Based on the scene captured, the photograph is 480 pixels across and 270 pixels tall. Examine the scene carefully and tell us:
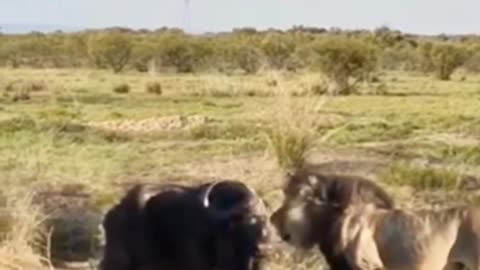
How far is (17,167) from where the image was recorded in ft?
66.7

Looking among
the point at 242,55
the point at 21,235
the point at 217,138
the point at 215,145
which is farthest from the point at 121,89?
the point at 21,235

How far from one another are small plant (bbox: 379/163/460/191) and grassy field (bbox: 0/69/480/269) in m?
0.03

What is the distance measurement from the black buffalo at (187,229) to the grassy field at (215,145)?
2.76 metres

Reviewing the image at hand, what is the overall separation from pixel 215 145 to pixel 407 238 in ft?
55.2

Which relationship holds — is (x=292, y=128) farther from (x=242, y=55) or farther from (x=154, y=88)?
(x=242, y=55)

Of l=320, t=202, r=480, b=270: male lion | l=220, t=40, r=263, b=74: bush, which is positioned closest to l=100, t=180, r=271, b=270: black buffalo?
l=320, t=202, r=480, b=270: male lion

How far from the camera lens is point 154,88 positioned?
50312 millimetres

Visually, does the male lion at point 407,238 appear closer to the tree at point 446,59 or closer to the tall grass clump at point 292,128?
the tall grass clump at point 292,128

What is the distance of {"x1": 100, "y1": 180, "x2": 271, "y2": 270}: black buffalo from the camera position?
9.47 metres

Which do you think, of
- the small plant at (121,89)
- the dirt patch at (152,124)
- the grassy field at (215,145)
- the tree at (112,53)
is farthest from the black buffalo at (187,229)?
the tree at (112,53)

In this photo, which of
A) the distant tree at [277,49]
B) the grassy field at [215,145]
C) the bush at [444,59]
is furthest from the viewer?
the bush at [444,59]

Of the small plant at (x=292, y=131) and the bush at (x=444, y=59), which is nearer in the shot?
the small plant at (x=292, y=131)

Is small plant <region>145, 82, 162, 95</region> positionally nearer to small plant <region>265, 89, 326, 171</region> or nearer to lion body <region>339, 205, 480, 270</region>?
small plant <region>265, 89, 326, 171</region>

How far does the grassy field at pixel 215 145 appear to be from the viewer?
19028mm
